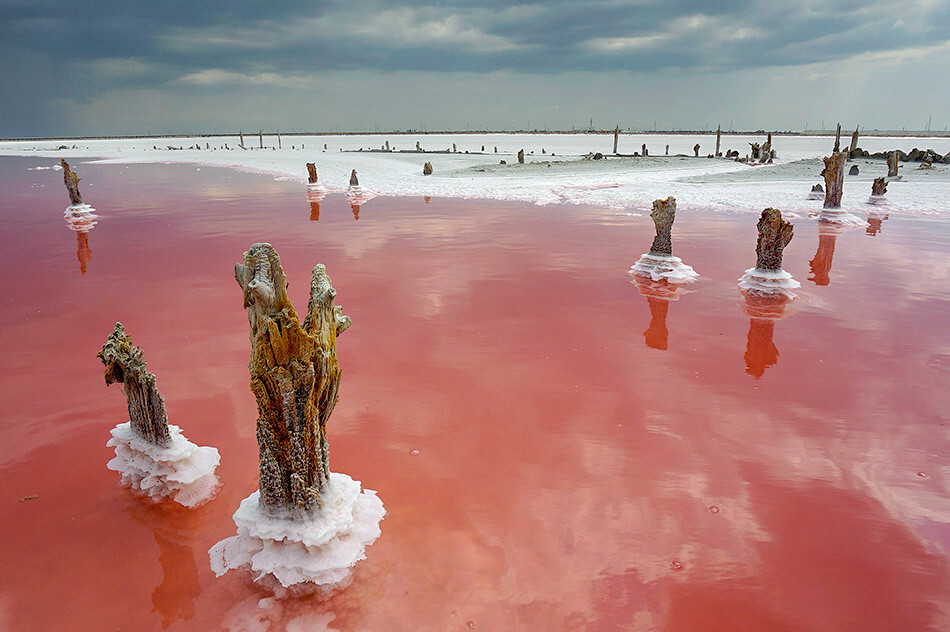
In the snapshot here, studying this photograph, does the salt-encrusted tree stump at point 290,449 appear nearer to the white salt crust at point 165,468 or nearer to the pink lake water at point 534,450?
the pink lake water at point 534,450

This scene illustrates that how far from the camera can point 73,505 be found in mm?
4492

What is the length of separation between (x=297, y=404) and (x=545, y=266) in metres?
9.25

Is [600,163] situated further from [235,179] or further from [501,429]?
[501,429]

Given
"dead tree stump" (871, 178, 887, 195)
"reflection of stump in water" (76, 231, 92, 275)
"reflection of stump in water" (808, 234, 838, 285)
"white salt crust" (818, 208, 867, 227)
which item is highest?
"dead tree stump" (871, 178, 887, 195)

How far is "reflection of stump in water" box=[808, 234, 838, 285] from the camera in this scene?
11.5 metres

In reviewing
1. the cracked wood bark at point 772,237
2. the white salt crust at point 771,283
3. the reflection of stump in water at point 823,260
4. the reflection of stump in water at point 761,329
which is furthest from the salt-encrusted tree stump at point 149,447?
the reflection of stump in water at point 823,260

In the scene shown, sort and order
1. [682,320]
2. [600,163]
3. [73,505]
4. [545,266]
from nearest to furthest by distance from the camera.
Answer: [73,505] → [682,320] → [545,266] → [600,163]

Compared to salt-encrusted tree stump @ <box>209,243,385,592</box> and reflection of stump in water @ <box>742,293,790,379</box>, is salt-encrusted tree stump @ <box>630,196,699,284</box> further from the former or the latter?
salt-encrusted tree stump @ <box>209,243,385,592</box>

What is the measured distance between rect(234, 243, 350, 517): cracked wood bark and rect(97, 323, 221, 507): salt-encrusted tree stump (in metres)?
1.23

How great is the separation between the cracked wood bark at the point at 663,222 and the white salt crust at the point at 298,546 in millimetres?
9248

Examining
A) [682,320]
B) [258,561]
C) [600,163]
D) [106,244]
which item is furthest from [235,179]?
[258,561]

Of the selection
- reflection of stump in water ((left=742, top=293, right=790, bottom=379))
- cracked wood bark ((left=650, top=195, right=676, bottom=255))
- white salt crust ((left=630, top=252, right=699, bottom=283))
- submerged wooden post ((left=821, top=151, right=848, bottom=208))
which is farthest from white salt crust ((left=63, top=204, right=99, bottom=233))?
submerged wooden post ((left=821, top=151, right=848, bottom=208))

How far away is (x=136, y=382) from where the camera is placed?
4.41m

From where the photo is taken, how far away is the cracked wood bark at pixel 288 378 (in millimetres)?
3441
